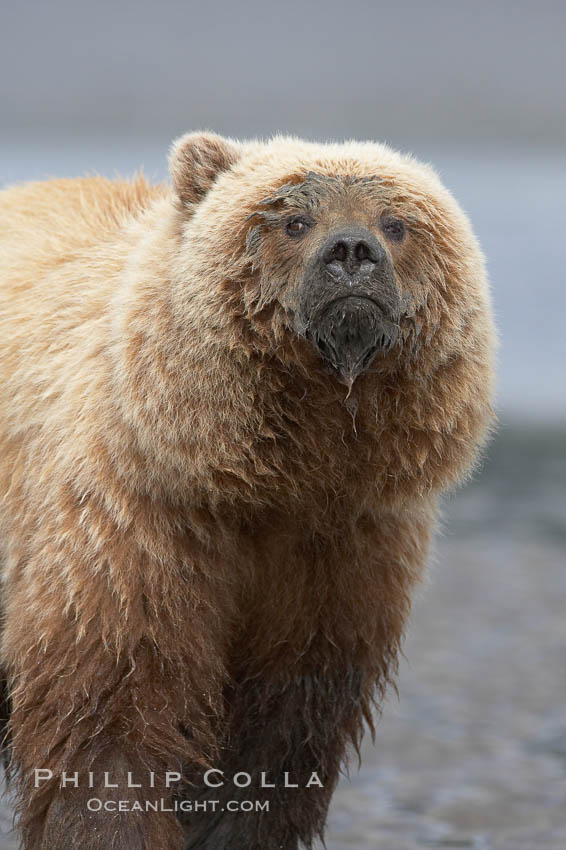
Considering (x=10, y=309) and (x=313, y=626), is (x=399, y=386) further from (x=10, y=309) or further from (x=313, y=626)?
(x=10, y=309)

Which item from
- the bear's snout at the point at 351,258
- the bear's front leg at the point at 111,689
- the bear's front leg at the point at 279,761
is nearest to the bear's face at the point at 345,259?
the bear's snout at the point at 351,258

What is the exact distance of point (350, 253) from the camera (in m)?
5.05

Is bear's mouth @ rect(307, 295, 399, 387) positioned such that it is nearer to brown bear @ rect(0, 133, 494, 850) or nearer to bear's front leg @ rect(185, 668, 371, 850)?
brown bear @ rect(0, 133, 494, 850)

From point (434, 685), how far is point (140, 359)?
18.9ft

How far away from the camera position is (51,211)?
700 cm

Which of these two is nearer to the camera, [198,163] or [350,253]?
[350,253]

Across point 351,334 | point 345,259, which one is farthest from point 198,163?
point 351,334

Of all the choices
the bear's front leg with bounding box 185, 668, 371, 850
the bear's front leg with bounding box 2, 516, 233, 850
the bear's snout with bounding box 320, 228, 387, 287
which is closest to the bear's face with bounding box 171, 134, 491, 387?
the bear's snout with bounding box 320, 228, 387, 287

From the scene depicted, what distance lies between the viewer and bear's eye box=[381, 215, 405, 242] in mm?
5332

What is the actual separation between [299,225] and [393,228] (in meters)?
0.35

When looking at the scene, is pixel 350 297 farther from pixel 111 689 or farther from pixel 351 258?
pixel 111 689

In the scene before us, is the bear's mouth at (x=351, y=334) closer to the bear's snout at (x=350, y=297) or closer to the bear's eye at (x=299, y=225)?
the bear's snout at (x=350, y=297)

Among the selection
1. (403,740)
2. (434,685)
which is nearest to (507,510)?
(434,685)

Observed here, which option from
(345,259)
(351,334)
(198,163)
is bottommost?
(351,334)
